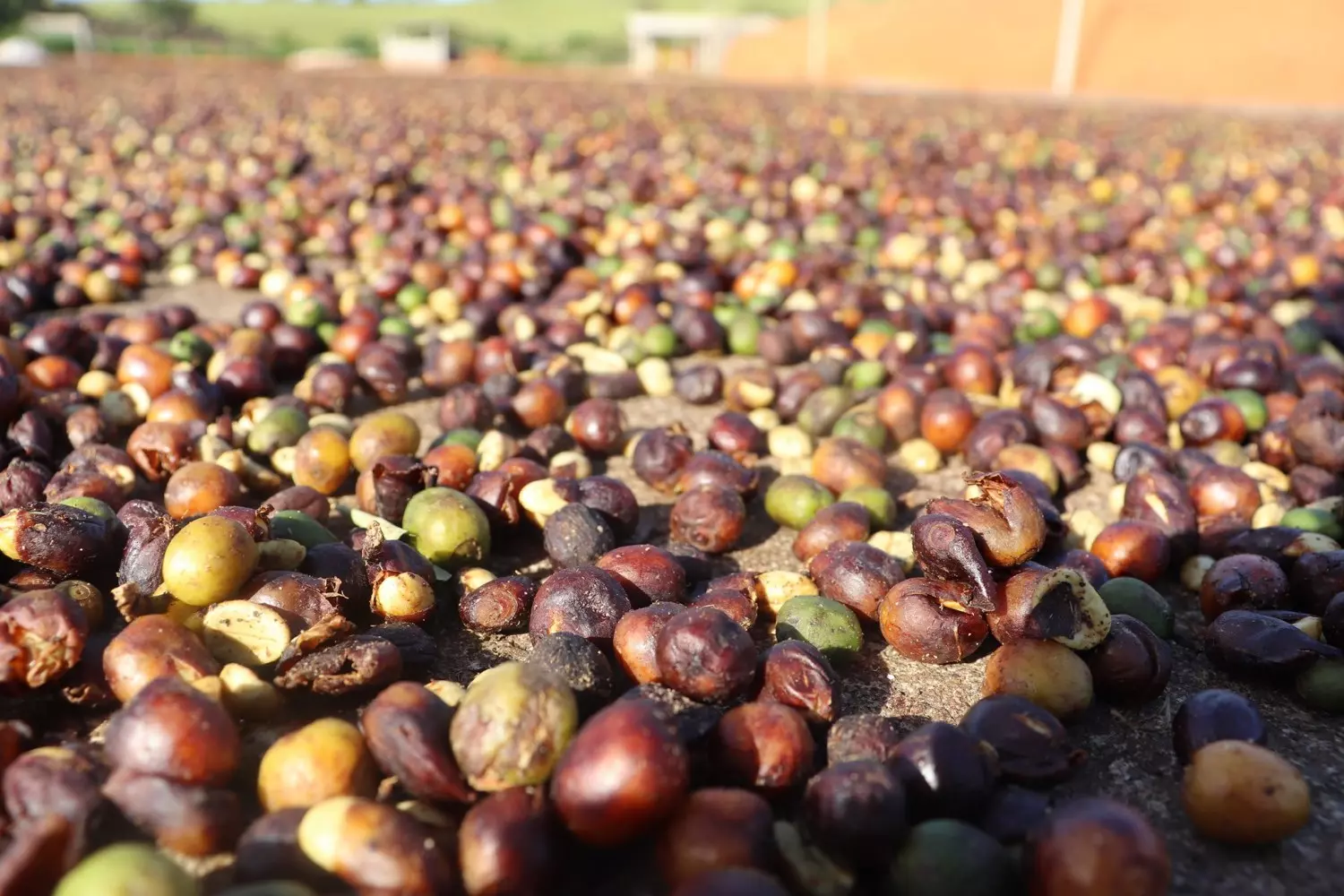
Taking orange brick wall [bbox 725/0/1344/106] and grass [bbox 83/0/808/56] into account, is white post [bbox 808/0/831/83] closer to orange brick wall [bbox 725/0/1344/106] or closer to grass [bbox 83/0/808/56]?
orange brick wall [bbox 725/0/1344/106]

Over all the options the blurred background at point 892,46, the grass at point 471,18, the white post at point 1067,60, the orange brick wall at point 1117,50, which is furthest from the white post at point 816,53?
the grass at point 471,18

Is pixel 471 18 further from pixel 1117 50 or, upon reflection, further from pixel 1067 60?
pixel 1067 60

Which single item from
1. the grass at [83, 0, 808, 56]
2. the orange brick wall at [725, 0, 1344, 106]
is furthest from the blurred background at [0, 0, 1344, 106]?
the grass at [83, 0, 808, 56]

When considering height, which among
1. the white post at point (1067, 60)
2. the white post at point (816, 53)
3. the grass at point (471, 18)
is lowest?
the white post at point (1067, 60)

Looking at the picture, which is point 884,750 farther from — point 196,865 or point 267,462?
point 267,462

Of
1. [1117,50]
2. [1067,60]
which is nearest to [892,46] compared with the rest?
[1117,50]

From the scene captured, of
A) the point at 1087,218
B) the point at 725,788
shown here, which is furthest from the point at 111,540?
the point at 1087,218

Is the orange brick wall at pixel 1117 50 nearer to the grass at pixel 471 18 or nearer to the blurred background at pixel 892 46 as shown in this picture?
the blurred background at pixel 892 46
